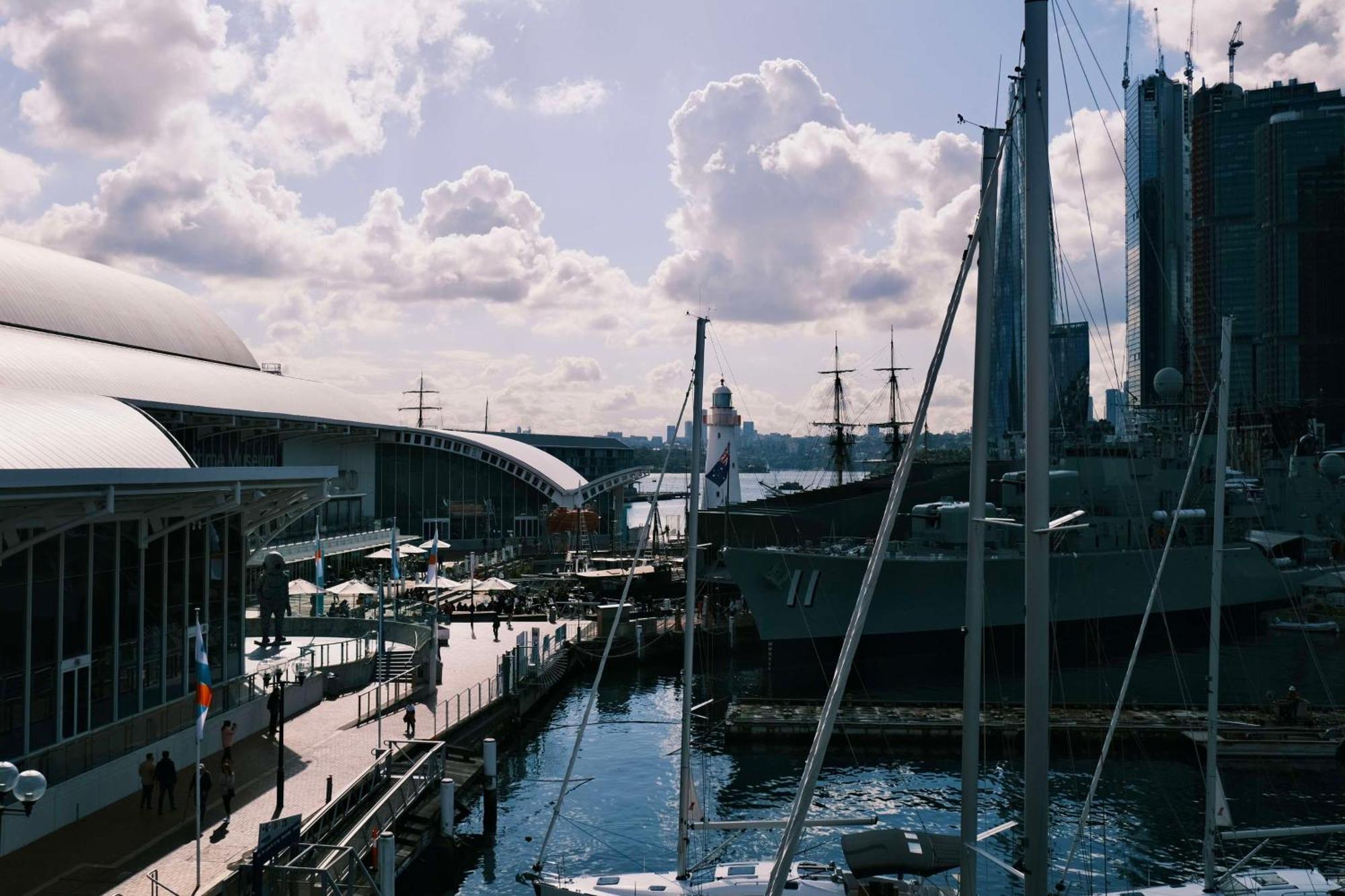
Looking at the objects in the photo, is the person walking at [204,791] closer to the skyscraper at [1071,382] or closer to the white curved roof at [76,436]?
the white curved roof at [76,436]

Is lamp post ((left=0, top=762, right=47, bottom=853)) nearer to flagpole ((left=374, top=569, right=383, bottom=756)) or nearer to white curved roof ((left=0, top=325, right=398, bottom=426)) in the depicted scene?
flagpole ((left=374, top=569, right=383, bottom=756))

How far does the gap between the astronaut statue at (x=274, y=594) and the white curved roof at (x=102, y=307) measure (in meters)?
15.9

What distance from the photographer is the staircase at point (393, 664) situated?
111 ft

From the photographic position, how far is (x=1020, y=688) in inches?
1468

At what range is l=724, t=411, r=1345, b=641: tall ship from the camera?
42.6 meters

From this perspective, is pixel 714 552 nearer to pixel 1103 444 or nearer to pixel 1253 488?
pixel 1103 444

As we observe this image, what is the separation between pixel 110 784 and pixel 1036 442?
19.8 metres

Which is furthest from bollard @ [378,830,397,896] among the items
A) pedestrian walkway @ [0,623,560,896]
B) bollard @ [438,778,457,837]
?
bollard @ [438,778,457,837]

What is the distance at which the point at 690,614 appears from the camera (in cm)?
2064

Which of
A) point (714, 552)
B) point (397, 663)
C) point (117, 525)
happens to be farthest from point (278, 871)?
point (714, 552)

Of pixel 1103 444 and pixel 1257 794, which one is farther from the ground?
pixel 1103 444

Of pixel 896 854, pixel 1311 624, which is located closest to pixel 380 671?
pixel 896 854

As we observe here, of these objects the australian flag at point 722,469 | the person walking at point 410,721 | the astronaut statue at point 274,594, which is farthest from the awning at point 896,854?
the astronaut statue at point 274,594

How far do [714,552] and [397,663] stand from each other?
26.0 metres
